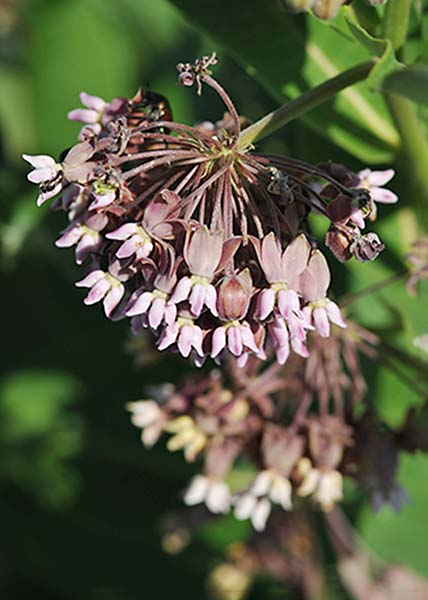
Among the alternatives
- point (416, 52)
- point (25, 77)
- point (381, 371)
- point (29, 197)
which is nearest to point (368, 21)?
point (416, 52)

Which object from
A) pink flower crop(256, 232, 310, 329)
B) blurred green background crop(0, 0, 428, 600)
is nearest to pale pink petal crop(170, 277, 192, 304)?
pink flower crop(256, 232, 310, 329)

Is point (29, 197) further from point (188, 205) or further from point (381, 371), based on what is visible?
point (188, 205)

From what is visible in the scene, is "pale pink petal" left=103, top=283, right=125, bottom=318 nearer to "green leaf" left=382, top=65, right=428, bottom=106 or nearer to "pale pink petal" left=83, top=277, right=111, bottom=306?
"pale pink petal" left=83, top=277, right=111, bottom=306

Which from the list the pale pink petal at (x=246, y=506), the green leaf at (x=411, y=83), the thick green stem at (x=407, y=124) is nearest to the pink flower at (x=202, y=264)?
the green leaf at (x=411, y=83)

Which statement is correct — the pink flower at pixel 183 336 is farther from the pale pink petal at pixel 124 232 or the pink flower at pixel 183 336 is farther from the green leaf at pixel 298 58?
the green leaf at pixel 298 58

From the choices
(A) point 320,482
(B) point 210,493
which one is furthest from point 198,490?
(A) point 320,482

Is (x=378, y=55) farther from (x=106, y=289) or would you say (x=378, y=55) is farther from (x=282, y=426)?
(x=282, y=426)
